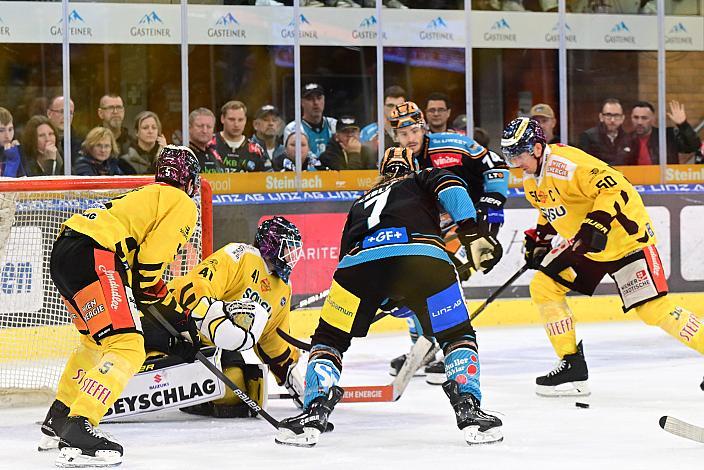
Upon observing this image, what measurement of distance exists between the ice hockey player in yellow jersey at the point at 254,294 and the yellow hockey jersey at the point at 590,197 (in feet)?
3.72

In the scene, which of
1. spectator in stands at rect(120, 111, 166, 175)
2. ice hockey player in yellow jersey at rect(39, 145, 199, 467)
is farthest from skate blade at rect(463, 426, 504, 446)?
spectator in stands at rect(120, 111, 166, 175)

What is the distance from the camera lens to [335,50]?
329 inches

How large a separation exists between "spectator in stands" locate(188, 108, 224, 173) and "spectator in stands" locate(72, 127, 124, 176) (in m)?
0.49

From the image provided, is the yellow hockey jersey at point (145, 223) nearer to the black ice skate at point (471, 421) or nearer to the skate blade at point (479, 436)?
the black ice skate at point (471, 421)

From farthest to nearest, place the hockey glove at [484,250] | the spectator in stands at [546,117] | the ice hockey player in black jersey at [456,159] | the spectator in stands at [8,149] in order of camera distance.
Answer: the spectator in stands at [546,117], the spectator in stands at [8,149], the ice hockey player in black jersey at [456,159], the hockey glove at [484,250]

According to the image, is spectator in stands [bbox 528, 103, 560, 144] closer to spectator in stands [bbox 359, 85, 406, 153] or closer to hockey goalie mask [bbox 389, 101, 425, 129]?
spectator in stands [bbox 359, 85, 406, 153]

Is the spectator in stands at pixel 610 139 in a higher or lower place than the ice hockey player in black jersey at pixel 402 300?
higher

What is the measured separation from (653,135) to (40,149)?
13.9 feet

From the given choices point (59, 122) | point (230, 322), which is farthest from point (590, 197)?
point (59, 122)

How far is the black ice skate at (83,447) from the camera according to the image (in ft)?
13.1

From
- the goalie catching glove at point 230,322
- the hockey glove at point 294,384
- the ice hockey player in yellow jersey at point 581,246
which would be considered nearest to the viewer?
the goalie catching glove at point 230,322

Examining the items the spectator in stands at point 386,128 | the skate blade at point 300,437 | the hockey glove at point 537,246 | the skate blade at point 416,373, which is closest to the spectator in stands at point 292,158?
the spectator in stands at point 386,128

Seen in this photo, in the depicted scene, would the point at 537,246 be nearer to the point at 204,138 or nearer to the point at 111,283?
the point at 111,283

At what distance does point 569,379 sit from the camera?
550cm
